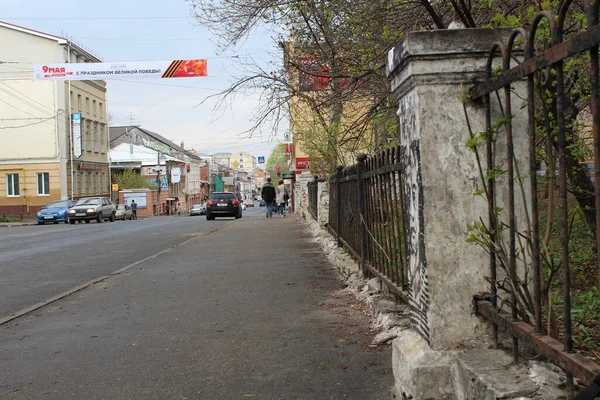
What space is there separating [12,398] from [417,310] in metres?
2.63

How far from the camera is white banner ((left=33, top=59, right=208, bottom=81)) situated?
25703mm

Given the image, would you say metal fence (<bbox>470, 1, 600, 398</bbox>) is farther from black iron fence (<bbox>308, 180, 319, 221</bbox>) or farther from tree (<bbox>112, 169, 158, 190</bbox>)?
tree (<bbox>112, 169, 158, 190</bbox>)

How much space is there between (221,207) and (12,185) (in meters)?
24.1

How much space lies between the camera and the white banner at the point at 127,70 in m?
25.7

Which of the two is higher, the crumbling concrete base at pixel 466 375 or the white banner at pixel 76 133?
the white banner at pixel 76 133

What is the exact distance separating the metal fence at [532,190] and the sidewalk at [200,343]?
1.13 meters

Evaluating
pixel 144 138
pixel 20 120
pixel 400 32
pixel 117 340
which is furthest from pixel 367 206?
pixel 144 138

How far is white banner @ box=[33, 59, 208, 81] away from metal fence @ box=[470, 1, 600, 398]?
2360cm

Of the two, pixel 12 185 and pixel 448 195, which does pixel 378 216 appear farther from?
pixel 12 185

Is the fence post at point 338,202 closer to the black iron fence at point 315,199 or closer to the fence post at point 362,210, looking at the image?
the fence post at point 362,210

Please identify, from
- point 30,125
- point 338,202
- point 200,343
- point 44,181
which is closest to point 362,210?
point 200,343

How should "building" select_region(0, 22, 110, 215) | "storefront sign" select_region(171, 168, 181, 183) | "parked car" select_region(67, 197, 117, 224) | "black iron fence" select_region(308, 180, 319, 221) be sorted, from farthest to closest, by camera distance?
"storefront sign" select_region(171, 168, 181, 183) → "building" select_region(0, 22, 110, 215) → "parked car" select_region(67, 197, 117, 224) → "black iron fence" select_region(308, 180, 319, 221)

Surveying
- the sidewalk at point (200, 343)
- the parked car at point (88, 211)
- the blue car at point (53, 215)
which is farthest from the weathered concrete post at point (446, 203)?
the blue car at point (53, 215)

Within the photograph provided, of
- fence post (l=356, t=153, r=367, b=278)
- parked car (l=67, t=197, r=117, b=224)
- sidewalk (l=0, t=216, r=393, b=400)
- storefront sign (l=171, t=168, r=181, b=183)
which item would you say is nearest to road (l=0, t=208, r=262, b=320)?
sidewalk (l=0, t=216, r=393, b=400)
